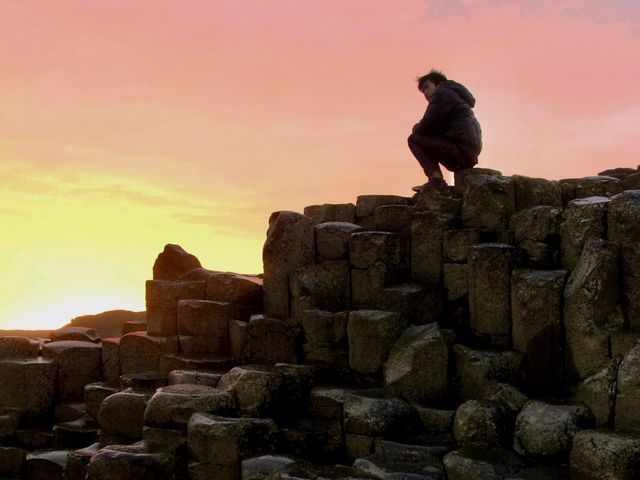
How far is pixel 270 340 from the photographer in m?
10.7

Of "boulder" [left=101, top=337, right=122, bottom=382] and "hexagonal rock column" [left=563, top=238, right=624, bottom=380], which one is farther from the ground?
"hexagonal rock column" [left=563, top=238, right=624, bottom=380]

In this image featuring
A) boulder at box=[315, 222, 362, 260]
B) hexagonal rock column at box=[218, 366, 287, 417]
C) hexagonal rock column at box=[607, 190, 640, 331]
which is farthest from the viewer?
boulder at box=[315, 222, 362, 260]

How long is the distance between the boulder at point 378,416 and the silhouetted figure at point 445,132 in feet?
11.9

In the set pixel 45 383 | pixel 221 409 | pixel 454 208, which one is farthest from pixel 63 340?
pixel 454 208

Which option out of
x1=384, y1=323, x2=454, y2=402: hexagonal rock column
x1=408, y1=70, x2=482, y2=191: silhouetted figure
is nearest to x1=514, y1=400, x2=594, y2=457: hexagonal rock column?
x1=384, y1=323, x2=454, y2=402: hexagonal rock column

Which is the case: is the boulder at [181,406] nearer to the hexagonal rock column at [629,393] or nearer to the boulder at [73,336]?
the hexagonal rock column at [629,393]

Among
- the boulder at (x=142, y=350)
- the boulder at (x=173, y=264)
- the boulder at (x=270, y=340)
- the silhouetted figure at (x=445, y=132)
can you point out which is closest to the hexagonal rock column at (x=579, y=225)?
the silhouetted figure at (x=445, y=132)

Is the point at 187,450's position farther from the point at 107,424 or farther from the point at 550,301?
the point at 550,301

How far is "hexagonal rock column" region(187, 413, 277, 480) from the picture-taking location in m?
8.44

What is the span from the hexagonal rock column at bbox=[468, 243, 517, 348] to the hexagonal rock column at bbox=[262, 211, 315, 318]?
9.11 ft

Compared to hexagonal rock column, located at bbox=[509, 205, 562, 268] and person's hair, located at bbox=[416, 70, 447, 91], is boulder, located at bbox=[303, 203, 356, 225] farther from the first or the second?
hexagonal rock column, located at bbox=[509, 205, 562, 268]

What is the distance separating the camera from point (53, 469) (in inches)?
435

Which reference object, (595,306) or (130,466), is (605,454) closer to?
(595,306)

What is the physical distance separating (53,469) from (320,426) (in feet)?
14.8
